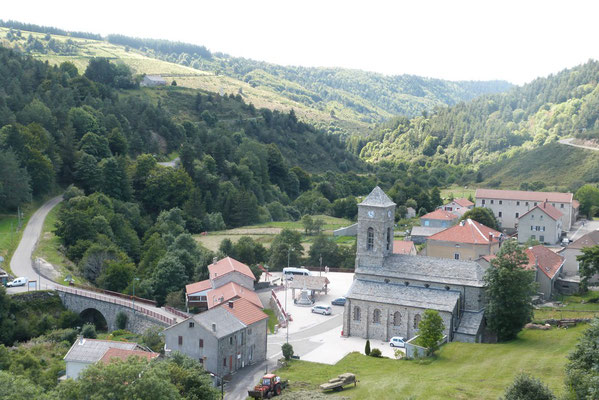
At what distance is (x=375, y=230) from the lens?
5675 cm

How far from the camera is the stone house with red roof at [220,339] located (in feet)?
147

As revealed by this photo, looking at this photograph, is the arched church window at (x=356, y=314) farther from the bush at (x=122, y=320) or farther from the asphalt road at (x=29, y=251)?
the asphalt road at (x=29, y=251)

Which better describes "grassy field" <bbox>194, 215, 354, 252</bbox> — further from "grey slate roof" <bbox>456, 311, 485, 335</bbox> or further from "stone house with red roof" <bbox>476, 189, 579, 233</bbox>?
"grey slate roof" <bbox>456, 311, 485, 335</bbox>

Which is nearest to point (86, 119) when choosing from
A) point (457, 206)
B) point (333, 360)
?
point (457, 206)

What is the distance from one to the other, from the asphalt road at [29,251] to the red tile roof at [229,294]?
17.7 metres

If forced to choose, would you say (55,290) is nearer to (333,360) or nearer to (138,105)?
(333,360)

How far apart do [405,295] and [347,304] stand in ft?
15.9

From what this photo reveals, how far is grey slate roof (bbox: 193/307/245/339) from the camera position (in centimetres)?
4525

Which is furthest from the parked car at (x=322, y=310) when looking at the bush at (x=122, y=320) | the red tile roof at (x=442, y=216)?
the red tile roof at (x=442, y=216)

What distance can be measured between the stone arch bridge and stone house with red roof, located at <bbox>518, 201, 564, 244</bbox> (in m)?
53.0

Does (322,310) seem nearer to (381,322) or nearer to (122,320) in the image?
(381,322)

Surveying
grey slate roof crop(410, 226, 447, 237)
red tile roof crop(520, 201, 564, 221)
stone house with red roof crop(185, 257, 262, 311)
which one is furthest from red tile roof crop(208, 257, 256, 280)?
red tile roof crop(520, 201, 564, 221)

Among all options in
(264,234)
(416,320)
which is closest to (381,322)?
(416,320)

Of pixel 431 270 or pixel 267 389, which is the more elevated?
pixel 431 270
